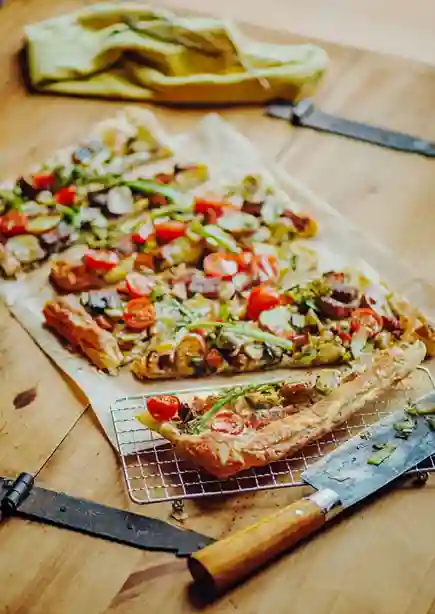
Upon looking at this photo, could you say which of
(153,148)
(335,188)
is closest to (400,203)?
(335,188)

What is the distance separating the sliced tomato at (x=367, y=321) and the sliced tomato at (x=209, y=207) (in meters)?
0.27

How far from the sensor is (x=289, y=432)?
38.0 inches

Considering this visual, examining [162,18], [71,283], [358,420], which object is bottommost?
[358,420]

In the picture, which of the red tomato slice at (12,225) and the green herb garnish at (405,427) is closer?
the green herb garnish at (405,427)

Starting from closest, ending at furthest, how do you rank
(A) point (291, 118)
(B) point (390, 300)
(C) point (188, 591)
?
(C) point (188, 591), (B) point (390, 300), (A) point (291, 118)

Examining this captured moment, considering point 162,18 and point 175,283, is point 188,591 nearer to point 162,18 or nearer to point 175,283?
point 175,283

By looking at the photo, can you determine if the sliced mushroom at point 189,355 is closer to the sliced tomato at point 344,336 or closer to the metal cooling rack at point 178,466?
the metal cooling rack at point 178,466

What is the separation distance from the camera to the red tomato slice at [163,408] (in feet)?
3.24

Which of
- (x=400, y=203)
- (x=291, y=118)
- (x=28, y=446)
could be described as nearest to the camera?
(x=28, y=446)

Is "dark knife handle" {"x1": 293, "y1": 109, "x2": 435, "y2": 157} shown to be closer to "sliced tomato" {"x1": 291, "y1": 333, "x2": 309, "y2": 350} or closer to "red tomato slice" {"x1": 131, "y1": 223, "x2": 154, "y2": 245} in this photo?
"red tomato slice" {"x1": 131, "y1": 223, "x2": 154, "y2": 245}

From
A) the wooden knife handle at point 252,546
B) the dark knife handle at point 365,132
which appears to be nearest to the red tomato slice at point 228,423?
the wooden knife handle at point 252,546

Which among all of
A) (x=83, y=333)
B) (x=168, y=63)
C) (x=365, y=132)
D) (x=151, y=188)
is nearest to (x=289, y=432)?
(x=83, y=333)

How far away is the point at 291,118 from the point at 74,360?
2.12 feet

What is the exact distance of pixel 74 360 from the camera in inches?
43.0
